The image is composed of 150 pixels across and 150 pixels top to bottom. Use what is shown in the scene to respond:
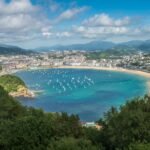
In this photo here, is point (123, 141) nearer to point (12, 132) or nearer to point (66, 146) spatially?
point (66, 146)

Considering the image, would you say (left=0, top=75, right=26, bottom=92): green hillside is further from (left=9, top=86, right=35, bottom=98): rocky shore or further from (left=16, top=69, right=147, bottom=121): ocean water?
(left=16, top=69, right=147, bottom=121): ocean water

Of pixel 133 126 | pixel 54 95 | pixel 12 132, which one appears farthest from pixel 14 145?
pixel 54 95

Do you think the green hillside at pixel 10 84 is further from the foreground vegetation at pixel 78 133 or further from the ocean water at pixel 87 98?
the foreground vegetation at pixel 78 133

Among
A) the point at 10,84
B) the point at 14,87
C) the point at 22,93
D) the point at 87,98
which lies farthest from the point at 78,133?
the point at 10,84

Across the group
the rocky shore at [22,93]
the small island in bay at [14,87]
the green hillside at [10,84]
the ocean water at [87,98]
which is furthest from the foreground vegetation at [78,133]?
the green hillside at [10,84]

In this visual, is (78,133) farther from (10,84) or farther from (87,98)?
(10,84)

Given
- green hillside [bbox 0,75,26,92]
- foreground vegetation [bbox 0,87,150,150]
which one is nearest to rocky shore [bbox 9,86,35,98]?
green hillside [bbox 0,75,26,92]
